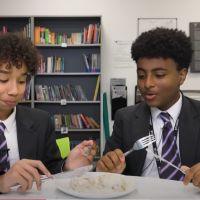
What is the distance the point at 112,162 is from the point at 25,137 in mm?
499

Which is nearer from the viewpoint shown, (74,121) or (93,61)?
(93,61)

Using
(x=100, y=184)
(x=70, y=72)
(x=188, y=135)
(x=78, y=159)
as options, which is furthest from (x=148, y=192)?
(x=70, y=72)

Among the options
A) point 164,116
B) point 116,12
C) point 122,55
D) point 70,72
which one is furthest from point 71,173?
point 116,12

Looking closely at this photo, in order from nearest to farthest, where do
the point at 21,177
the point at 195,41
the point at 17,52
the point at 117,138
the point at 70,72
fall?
1. the point at 21,177
2. the point at 17,52
3. the point at 117,138
4. the point at 195,41
5. the point at 70,72

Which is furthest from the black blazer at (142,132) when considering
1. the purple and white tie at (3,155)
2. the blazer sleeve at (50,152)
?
the purple and white tie at (3,155)

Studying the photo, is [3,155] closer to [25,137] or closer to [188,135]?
[25,137]

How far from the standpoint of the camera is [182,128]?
1370 millimetres

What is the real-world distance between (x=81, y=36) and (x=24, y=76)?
2.83 metres

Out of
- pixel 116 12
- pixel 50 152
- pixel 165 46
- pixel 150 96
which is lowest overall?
pixel 50 152

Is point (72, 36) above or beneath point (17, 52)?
above

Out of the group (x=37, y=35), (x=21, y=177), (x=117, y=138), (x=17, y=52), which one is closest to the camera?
(x=21, y=177)

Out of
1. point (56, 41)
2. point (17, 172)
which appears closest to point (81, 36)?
point (56, 41)

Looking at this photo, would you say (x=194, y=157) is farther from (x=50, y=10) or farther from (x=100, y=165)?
(x=50, y=10)

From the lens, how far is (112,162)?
3.88ft
